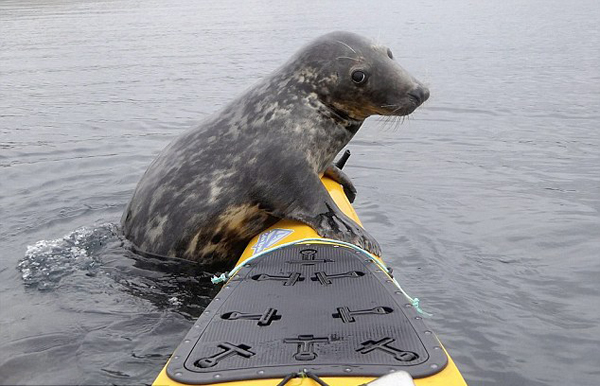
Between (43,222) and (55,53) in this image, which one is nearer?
(43,222)

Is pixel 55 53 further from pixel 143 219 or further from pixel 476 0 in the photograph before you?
pixel 476 0

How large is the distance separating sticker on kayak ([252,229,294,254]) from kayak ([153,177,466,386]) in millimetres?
213

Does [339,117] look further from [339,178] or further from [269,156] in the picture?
[339,178]

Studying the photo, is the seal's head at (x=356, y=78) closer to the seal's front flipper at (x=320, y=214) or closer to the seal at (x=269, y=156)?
the seal at (x=269, y=156)

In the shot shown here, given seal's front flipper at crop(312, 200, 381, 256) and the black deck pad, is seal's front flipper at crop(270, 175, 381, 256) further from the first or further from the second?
the black deck pad

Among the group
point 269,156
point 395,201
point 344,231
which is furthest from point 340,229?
point 395,201

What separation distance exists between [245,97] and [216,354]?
2.77 meters

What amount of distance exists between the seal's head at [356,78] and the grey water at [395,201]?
0.73 meters

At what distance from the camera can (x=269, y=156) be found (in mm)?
4754

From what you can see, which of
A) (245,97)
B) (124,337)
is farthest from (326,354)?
(245,97)

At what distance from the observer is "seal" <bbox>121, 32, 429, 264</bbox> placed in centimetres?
469

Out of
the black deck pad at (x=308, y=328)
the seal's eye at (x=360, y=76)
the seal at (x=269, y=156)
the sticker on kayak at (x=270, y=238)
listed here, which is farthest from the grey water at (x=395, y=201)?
the seal's eye at (x=360, y=76)

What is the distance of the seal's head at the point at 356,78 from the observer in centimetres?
500

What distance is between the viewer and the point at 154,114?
1229cm
